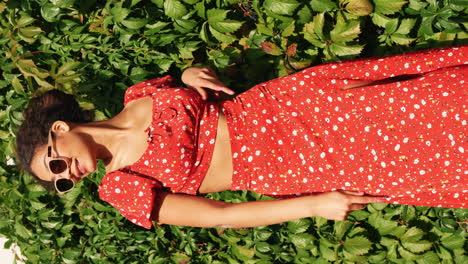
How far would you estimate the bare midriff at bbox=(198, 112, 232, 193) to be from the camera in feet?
7.12

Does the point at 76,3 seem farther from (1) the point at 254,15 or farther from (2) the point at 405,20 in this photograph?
(2) the point at 405,20

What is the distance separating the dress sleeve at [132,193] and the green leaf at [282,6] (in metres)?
1.05

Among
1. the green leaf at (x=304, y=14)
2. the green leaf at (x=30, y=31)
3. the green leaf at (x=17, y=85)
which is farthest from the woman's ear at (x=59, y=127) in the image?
the green leaf at (x=304, y=14)

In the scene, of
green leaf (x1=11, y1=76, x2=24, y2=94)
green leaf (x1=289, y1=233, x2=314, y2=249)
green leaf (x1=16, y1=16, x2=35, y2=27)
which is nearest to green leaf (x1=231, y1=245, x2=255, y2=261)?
green leaf (x1=289, y1=233, x2=314, y2=249)

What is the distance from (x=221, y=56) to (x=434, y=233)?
1597mm

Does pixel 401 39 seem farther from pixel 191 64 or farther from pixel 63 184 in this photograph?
pixel 63 184

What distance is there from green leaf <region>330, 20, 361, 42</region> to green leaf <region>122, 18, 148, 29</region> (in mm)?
1111

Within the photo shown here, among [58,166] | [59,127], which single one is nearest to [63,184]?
[58,166]

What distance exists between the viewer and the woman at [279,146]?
5.99ft

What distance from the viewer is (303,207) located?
2002 millimetres

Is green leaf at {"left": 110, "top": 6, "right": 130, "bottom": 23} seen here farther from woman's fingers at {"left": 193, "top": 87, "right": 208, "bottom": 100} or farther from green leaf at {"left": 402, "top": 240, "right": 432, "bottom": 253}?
green leaf at {"left": 402, "top": 240, "right": 432, "bottom": 253}

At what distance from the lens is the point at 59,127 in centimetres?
214

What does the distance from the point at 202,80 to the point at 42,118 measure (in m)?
0.83

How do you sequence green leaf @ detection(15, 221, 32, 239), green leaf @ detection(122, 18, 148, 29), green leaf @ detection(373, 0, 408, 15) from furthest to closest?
green leaf @ detection(15, 221, 32, 239) < green leaf @ detection(122, 18, 148, 29) < green leaf @ detection(373, 0, 408, 15)
